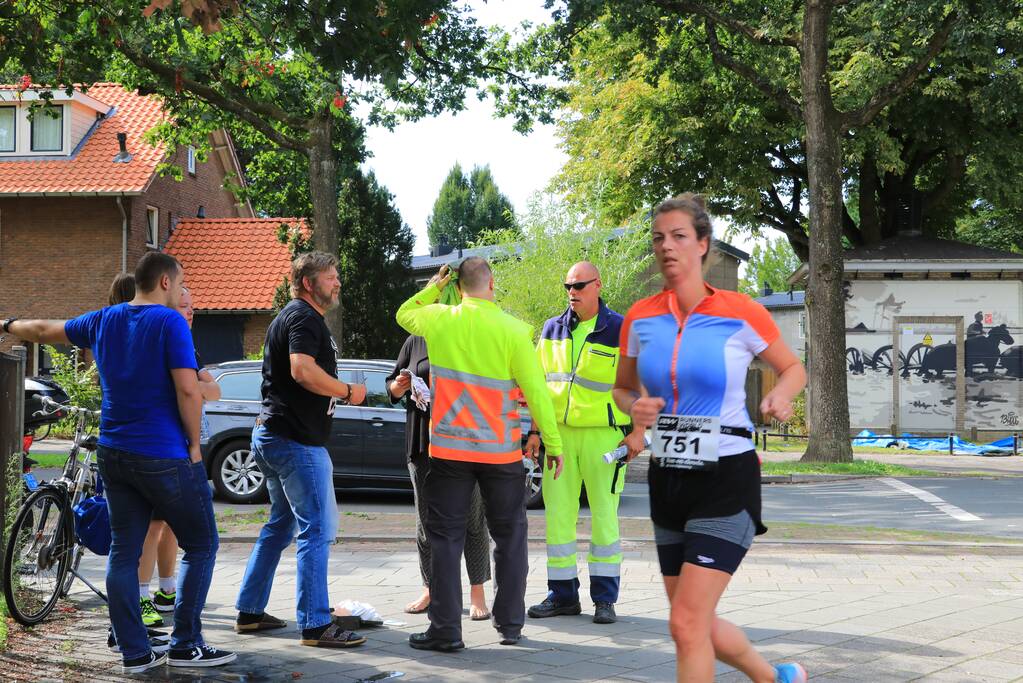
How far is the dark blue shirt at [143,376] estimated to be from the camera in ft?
17.6

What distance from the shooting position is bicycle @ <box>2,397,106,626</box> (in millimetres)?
6379

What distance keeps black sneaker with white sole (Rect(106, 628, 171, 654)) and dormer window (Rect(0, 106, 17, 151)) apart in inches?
1155

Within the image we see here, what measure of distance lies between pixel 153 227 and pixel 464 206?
181 feet

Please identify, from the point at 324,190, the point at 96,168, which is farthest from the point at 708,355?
the point at 96,168

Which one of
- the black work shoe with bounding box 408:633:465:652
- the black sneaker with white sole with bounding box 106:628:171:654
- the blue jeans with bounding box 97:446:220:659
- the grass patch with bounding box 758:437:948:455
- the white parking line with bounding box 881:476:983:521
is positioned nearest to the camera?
the blue jeans with bounding box 97:446:220:659

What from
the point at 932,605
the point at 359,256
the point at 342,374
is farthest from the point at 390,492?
the point at 359,256

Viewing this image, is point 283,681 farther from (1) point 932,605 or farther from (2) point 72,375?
(2) point 72,375

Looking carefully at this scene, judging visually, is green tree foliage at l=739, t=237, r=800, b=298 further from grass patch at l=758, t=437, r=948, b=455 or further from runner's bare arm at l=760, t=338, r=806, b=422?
runner's bare arm at l=760, t=338, r=806, b=422

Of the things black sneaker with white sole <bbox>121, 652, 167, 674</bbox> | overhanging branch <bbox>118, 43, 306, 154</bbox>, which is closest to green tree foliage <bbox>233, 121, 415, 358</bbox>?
overhanging branch <bbox>118, 43, 306, 154</bbox>

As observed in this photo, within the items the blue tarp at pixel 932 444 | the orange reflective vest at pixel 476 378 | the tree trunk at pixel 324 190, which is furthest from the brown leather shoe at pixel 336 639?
the blue tarp at pixel 932 444

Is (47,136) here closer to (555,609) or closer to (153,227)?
(153,227)

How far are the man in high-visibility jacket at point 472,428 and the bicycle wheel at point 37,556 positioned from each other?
2201 mm

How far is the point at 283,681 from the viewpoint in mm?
5316

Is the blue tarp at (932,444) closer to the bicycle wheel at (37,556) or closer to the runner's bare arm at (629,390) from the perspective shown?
the bicycle wheel at (37,556)
